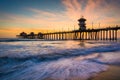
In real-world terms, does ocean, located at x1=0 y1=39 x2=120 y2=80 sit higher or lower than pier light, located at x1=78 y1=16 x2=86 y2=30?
lower

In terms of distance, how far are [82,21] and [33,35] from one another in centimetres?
5610

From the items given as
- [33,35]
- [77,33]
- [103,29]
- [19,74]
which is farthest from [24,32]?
[19,74]

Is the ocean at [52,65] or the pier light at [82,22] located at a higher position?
the pier light at [82,22]

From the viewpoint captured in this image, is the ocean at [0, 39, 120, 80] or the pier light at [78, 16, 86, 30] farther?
the pier light at [78, 16, 86, 30]

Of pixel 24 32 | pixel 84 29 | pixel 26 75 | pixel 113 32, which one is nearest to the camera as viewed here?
pixel 26 75

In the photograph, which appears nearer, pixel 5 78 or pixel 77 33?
pixel 5 78

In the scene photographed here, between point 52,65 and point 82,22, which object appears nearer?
point 52,65

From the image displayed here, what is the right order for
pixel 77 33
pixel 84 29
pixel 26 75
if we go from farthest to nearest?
1. pixel 77 33
2. pixel 84 29
3. pixel 26 75

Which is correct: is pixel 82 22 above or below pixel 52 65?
above

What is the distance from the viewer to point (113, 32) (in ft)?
156

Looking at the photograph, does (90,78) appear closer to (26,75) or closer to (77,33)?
(26,75)

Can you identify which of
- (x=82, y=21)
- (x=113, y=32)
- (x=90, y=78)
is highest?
(x=82, y=21)

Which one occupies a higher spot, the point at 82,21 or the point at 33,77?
the point at 82,21

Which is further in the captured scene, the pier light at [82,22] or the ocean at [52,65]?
the pier light at [82,22]
